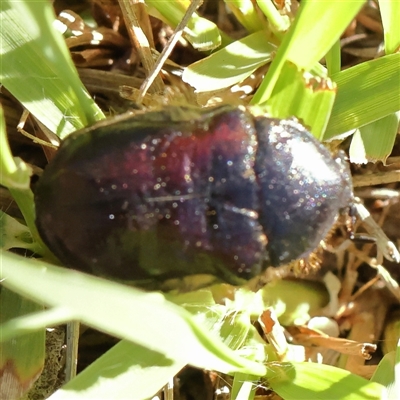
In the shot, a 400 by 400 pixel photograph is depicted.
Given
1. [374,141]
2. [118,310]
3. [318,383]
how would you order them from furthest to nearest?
[374,141] → [318,383] → [118,310]

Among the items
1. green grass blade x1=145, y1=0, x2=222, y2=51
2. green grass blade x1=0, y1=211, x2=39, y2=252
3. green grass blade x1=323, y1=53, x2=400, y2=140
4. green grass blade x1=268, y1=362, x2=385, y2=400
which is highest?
green grass blade x1=145, y1=0, x2=222, y2=51

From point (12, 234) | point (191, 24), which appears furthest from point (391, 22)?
point (12, 234)

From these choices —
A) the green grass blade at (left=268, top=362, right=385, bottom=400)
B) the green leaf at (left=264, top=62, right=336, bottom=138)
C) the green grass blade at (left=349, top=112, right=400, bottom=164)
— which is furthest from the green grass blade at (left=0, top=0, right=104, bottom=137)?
the green grass blade at (left=268, top=362, right=385, bottom=400)

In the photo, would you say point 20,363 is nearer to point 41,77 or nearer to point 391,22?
point 41,77

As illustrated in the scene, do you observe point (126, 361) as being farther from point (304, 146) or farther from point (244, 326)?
point (304, 146)

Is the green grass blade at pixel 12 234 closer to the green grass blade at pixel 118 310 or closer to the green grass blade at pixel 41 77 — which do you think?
the green grass blade at pixel 41 77

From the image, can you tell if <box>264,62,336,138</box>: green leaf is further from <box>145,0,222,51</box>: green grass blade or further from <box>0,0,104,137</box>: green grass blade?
<box>0,0,104,137</box>: green grass blade

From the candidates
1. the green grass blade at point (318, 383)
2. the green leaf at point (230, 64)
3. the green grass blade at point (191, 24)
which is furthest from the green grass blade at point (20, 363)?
the green grass blade at point (191, 24)
